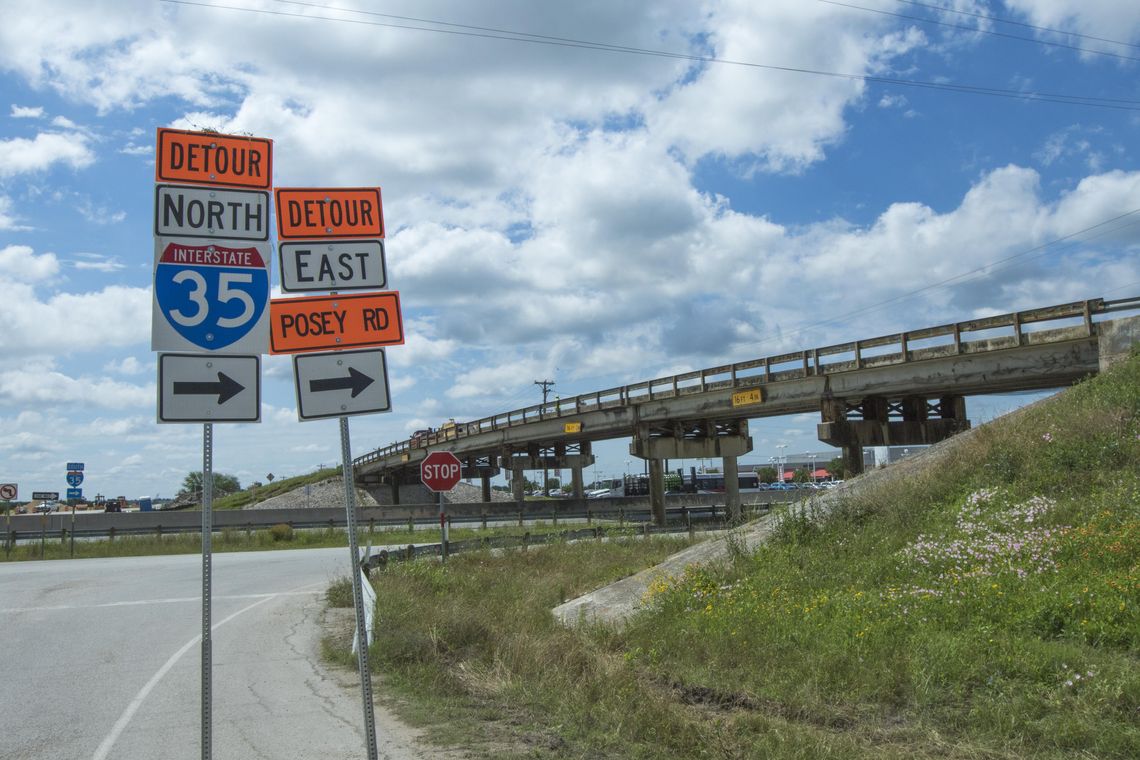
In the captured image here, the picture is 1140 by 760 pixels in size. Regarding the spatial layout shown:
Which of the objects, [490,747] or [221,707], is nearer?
[490,747]

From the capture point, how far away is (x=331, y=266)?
5852 mm

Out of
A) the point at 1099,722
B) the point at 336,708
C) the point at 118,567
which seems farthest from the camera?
the point at 118,567

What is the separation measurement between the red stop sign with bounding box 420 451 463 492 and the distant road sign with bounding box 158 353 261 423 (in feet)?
48.8

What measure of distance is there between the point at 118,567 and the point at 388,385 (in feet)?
74.1

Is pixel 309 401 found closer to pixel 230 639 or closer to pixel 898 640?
pixel 898 640

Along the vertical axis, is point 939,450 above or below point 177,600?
above

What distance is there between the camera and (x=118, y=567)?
24.2 meters

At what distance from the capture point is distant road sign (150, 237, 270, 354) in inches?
207

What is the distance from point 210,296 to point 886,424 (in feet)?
103

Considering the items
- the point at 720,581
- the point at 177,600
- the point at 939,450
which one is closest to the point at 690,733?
the point at 720,581

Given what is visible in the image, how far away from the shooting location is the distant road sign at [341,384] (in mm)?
5566

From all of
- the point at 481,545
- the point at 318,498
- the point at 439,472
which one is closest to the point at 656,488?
the point at 481,545

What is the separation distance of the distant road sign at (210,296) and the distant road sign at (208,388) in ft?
0.27

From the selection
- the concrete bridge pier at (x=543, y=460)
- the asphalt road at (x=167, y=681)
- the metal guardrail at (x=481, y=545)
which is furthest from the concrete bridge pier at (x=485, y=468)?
the asphalt road at (x=167, y=681)
